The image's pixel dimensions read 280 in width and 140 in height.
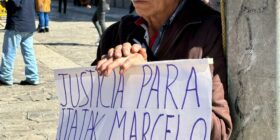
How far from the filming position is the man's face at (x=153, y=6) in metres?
1.84

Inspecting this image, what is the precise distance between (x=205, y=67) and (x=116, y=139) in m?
0.42

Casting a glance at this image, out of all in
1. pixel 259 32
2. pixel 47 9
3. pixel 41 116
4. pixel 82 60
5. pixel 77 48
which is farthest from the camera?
pixel 47 9

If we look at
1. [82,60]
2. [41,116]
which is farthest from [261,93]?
[82,60]

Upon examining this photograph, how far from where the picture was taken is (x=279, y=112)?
1597mm

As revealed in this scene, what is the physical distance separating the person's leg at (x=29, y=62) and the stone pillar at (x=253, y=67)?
19.7ft

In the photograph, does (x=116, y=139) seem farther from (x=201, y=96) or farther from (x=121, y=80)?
(x=201, y=96)

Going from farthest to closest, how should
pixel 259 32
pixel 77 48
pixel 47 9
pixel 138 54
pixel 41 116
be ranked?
pixel 47 9 < pixel 77 48 < pixel 41 116 < pixel 138 54 < pixel 259 32

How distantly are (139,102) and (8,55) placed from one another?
6037mm

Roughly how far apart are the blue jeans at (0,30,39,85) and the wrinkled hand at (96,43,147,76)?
19.1 ft

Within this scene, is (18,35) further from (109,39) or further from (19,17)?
(109,39)

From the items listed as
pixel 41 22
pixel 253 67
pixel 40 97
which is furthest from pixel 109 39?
pixel 41 22

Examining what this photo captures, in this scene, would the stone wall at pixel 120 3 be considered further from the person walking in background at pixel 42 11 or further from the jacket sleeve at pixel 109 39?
the jacket sleeve at pixel 109 39

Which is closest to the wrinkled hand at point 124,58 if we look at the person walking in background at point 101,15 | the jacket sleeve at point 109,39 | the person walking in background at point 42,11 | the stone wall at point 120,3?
the jacket sleeve at point 109,39

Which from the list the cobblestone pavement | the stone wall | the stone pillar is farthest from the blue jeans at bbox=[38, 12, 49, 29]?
the stone pillar
